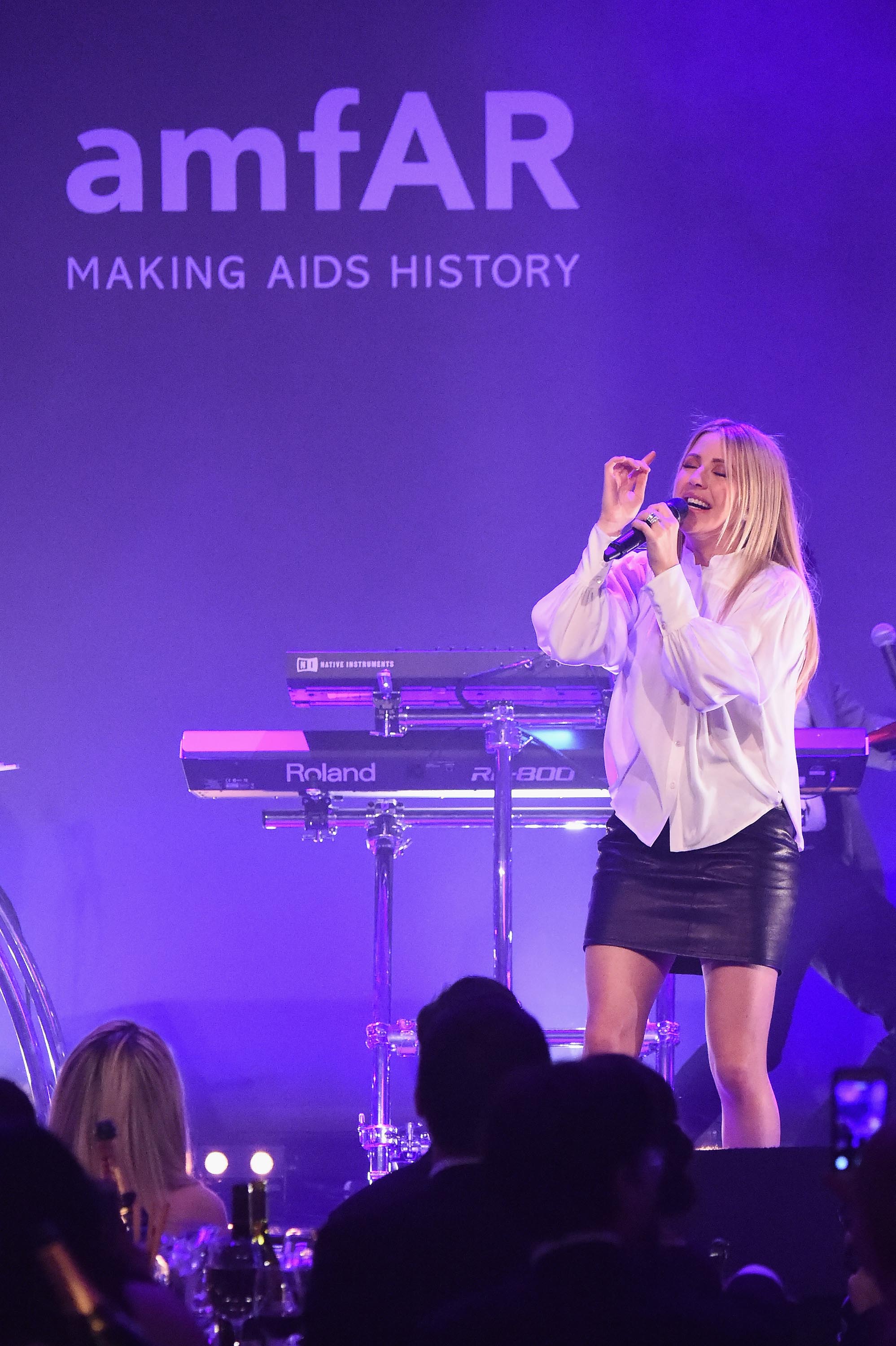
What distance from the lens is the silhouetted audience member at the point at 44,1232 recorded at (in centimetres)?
123

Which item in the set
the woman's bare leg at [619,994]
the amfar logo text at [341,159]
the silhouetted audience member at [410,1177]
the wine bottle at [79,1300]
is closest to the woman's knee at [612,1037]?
the woman's bare leg at [619,994]

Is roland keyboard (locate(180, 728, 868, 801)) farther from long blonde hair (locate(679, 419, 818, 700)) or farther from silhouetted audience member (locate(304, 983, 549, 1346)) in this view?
silhouetted audience member (locate(304, 983, 549, 1346))

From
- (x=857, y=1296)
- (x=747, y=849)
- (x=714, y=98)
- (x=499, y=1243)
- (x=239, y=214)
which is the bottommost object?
(x=857, y=1296)

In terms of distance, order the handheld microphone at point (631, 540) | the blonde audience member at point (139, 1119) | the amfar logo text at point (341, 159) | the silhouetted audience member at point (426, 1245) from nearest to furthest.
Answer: the silhouetted audience member at point (426, 1245) → the blonde audience member at point (139, 1119) → the handheld microphone at point (631, 540) → the amfar logo text at point (341, 159)

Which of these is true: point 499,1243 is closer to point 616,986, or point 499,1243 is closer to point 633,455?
point 616,986

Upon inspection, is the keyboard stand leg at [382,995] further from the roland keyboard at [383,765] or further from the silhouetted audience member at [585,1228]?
the silhouetted audience member at [585,1228]

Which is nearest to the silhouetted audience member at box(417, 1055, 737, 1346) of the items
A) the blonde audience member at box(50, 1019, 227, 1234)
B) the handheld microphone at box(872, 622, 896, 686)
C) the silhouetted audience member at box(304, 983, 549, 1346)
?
the silhouetted audience member at box(304, 983, 549, 1346)

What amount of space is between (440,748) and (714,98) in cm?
306

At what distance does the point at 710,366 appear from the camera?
5594 millimetres

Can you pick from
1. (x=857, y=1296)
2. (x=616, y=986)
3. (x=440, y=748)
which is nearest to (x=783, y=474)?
(x=616, y=986)

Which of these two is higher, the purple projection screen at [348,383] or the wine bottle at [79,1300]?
the purple projection screen at [348,383]

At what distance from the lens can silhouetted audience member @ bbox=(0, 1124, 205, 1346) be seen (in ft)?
4.05

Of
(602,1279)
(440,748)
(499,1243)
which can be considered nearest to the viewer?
(602,1279)

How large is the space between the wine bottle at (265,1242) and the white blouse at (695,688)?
1.08 meters
